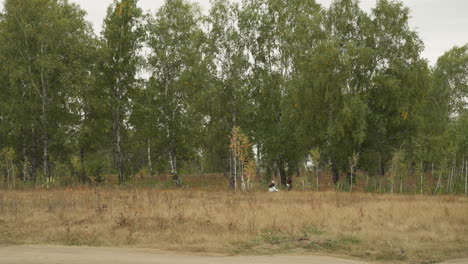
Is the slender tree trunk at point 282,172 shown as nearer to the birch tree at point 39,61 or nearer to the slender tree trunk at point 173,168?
the slender tree trunk at point 173,168

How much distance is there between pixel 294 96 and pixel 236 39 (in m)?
5.99

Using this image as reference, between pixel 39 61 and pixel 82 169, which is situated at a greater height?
pixel 39 61

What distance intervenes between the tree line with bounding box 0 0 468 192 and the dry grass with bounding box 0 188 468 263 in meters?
13.1

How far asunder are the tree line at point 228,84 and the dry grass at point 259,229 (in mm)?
13056

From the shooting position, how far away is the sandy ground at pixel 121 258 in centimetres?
841

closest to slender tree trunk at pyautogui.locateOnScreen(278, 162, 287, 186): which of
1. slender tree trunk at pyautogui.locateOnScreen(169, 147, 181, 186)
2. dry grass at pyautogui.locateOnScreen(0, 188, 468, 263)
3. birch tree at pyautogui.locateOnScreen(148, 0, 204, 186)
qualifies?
birch tree at pyautogui.locateOnScreen(148, 0, 204, 186)

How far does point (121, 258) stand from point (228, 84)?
2331 centimetres

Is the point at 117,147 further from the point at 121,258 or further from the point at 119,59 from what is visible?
the point at 121,258

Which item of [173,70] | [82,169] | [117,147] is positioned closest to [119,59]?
[173,70]

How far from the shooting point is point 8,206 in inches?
641

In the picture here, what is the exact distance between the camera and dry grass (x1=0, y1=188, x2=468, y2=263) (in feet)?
33.8

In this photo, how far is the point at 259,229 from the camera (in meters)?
12.0

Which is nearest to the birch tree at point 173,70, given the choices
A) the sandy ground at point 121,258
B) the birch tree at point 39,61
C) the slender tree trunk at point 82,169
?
the birch tree at point 39,61

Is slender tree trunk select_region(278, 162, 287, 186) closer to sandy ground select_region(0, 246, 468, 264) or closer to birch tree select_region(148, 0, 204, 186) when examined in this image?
birch tree select_region(148, 0, 204, 186)
